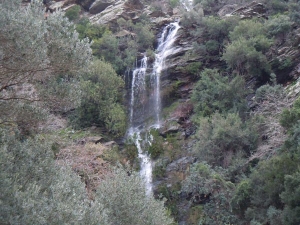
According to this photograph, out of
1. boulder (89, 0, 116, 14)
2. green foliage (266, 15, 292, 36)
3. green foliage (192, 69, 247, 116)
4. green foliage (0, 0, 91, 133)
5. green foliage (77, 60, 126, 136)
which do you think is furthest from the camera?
boulder (89, 0, 116, 14)

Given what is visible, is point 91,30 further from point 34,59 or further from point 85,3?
point 34,59

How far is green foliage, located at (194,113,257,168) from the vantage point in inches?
759

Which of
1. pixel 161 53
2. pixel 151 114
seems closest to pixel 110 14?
pixel 161 53

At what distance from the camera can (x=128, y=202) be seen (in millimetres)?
10391

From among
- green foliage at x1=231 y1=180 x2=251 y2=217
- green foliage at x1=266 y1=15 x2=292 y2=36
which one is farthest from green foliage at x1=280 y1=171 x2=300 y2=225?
green foliage at x1=266 y1=15 x2=292 y2=36

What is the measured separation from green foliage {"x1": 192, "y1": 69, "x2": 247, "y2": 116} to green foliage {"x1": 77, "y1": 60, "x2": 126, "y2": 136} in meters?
5.80

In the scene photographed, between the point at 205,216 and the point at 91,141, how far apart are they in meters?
9.28

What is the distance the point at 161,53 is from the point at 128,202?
2480 centimetres

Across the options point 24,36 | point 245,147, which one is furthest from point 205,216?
point 24,36

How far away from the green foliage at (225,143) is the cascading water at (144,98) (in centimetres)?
444

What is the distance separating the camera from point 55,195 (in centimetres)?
752

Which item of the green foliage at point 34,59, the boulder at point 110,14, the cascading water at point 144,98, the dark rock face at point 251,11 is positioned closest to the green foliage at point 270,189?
the cascading water at point 144,98

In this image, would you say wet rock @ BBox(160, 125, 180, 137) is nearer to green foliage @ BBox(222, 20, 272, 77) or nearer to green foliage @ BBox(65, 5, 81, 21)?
green foliage @ BBox(222, 20, 272, 77)

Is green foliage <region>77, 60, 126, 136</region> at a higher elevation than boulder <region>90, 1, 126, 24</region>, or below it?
below
